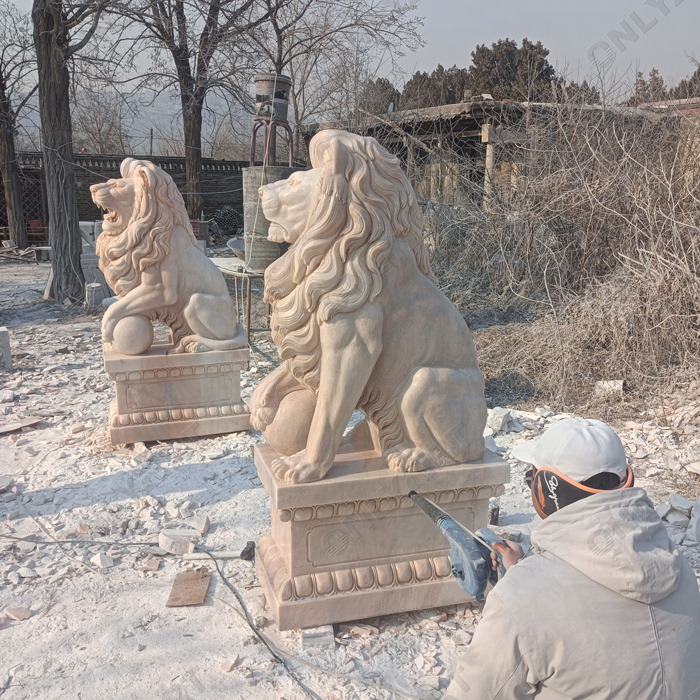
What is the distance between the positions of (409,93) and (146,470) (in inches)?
427

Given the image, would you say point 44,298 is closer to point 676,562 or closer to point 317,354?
point 317,354

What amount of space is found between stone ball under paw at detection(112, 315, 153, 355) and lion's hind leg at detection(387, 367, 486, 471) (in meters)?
2.29

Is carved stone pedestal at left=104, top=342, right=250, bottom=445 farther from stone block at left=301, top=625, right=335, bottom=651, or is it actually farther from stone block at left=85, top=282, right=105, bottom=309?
stone block at left=85, top=282, right=105, bottom=309

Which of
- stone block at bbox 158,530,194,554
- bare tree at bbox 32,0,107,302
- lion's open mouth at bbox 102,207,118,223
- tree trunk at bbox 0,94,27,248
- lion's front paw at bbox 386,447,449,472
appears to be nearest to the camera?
lion's front paw at bbox 386,447,449,472

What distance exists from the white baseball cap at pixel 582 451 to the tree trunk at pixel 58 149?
8.64 metres

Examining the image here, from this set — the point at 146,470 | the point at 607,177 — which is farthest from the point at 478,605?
the point at 607,177

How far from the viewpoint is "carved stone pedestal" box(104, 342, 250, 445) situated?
402cm

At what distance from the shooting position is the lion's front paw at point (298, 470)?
224cm

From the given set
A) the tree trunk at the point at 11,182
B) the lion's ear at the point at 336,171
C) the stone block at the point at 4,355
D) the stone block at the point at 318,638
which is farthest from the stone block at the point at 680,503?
the tree trunk at the point at 11,182

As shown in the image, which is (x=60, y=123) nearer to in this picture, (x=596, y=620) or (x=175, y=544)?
(x=175, y=544)

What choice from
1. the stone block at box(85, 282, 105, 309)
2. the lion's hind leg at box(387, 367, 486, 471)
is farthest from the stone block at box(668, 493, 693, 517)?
the stone block at box(85, 282, 105, 309)

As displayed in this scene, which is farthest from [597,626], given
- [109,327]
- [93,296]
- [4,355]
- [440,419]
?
[93,296]

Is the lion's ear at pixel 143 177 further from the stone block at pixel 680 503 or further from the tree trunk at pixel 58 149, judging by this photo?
the tree trunk at pixel 58 149

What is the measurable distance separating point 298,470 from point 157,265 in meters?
2.30
